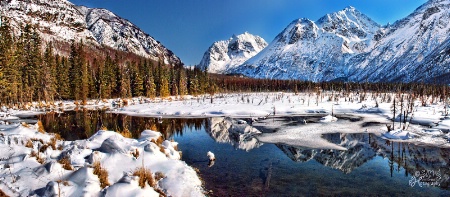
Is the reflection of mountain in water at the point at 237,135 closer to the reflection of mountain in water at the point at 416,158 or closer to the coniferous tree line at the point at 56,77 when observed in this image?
the reflection of mountain in water at the point at 416,158

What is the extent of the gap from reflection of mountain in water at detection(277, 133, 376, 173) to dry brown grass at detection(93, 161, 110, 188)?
10747 millimetres

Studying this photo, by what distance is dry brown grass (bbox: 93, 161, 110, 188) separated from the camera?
10637 millimetres

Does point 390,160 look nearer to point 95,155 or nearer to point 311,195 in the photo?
point 311,195

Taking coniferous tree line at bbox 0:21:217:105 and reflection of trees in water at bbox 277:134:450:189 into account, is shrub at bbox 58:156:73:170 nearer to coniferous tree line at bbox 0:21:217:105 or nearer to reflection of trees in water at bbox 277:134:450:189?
reflection of trees in water at bbox 277:134:450:189

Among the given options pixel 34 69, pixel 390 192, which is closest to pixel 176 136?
pixel 390 192

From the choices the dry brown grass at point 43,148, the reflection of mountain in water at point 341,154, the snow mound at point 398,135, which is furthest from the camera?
the snow mound at point 398,135

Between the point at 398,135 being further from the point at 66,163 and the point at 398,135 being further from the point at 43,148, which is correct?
the point at 43,148

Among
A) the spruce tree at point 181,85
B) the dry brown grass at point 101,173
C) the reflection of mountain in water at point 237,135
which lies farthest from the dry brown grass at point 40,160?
the spruce tree at point 181,85

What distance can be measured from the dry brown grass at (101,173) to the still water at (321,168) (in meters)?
3.98

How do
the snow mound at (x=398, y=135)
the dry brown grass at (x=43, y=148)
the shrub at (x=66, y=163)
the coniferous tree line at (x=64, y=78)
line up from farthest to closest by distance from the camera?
the coniferous tree line at (x=64, y=78), the snow mound at (x=398, y=135), the dry brown grass at (x=43, y=148), the shrub at (x=66, y=163)

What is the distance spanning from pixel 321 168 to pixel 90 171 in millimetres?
11087

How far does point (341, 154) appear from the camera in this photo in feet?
62.0

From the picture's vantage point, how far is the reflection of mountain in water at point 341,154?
1666cm

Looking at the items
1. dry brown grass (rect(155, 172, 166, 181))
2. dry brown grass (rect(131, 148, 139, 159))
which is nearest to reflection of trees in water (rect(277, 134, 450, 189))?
dry brown grass (rect(155, 172, 166, 181))
